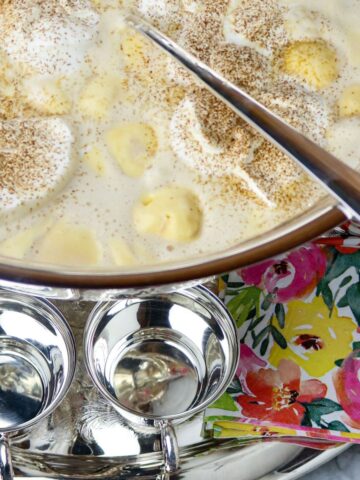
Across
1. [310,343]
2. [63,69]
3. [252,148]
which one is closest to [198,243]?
[252,148]

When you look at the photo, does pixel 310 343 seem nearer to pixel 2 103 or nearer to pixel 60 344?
pixel 60 344

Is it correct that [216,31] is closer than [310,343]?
Yes

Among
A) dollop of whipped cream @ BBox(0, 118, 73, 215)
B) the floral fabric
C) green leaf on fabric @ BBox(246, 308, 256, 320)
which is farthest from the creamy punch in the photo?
green leaf on fabric @ BBox(246, 308, 256, 320)

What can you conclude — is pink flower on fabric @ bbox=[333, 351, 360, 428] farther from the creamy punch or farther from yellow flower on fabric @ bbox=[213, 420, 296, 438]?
the creamy punch

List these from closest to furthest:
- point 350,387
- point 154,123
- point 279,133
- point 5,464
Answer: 1. point 279,133
2. point 154,123
3. point 5,464
4. point 350,387

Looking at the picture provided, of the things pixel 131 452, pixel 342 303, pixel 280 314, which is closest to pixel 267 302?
pixel 280 314

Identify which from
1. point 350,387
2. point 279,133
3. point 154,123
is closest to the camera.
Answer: point 279,133

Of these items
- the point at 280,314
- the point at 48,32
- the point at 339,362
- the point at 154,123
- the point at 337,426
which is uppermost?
the point at 48,32

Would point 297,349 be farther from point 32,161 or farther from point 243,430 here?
point 32,161
